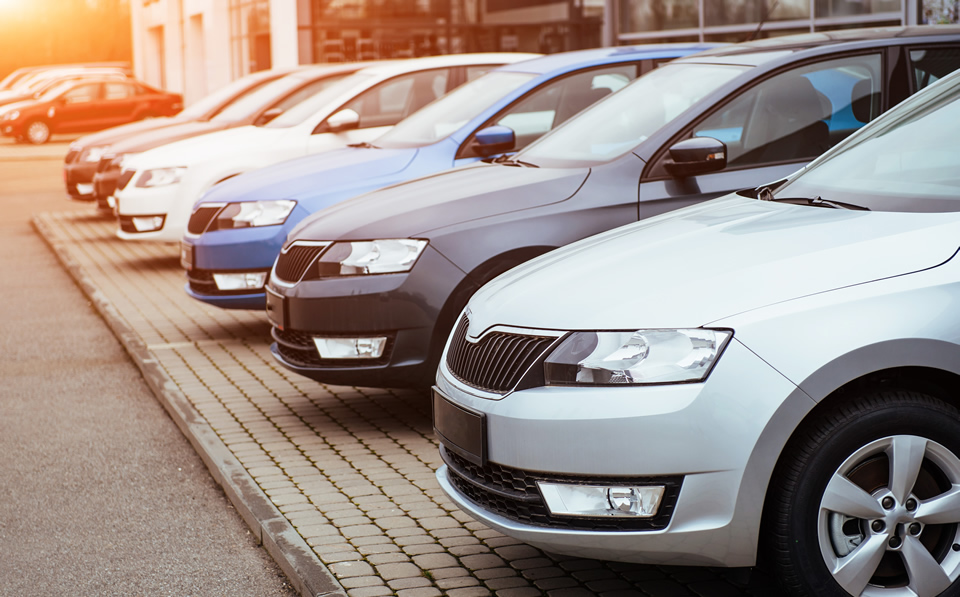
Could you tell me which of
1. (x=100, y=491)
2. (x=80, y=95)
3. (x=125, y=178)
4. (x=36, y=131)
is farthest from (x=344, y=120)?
(x=36, y=131)

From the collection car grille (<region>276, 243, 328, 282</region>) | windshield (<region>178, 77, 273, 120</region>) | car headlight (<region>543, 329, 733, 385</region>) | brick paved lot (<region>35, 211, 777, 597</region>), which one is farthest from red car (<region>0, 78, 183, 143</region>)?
car headlight (<region>543, 329, 733, 385</region>)

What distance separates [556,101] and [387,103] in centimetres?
292

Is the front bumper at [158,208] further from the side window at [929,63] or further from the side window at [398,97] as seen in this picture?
the side window at [929,63]

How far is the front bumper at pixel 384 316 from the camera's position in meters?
5.46

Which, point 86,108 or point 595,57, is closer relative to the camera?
point 595,57

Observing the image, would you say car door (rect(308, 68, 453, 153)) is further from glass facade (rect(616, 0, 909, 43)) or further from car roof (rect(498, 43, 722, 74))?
glass facade (rect(616, 0, 909, 43))

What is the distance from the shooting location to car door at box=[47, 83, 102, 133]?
1396 inches

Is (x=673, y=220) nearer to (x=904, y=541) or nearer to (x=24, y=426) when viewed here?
(x=904, y=541)

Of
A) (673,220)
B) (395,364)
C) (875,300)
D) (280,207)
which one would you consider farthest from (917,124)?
(280,207)

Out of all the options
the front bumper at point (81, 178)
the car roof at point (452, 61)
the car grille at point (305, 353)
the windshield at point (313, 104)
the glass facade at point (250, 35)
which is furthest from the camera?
the glass facade at point (250, 35)

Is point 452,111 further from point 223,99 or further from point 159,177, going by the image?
point 223,99

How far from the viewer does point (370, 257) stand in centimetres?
561

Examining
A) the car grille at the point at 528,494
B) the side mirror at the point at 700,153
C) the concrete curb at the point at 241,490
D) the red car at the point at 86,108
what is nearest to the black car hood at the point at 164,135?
the concrete curb at the point at 241,490

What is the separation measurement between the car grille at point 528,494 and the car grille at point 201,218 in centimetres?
482
